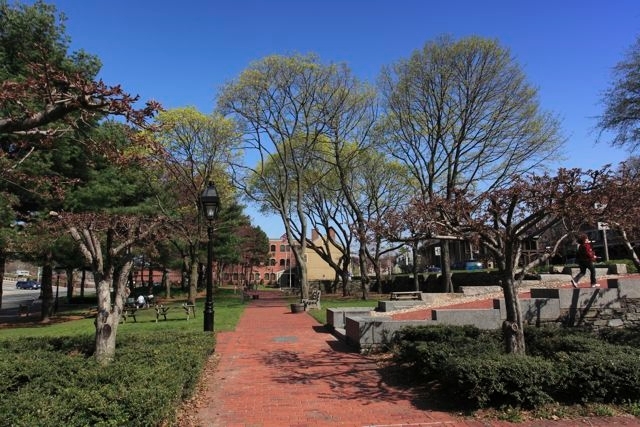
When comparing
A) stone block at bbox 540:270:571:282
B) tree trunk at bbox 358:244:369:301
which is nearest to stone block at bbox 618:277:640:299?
stone block at bbox 540:270:571:282

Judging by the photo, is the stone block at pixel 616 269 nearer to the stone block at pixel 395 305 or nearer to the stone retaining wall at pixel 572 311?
the stone retaining wall at pixel 572 311

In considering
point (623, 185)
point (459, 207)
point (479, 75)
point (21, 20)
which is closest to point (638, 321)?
point (623, 185)

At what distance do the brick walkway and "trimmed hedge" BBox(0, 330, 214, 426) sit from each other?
640 millimetres

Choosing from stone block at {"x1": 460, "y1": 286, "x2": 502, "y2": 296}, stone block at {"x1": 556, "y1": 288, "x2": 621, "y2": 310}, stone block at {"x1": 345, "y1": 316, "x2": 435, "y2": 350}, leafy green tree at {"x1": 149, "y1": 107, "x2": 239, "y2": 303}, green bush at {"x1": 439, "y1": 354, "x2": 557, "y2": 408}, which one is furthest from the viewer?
leafy green tree at {"x1": 149, "y1": 107, "x2": 239, "y2": 303}

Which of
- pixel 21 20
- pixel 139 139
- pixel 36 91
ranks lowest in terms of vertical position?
pixel 139 139

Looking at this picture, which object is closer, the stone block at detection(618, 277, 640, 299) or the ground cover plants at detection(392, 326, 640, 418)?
the ground cover plants at detection(392, 326, 640, 418)

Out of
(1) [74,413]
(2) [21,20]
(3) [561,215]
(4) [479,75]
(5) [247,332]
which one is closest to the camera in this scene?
(1) [74,413]

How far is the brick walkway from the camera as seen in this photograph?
6.30m

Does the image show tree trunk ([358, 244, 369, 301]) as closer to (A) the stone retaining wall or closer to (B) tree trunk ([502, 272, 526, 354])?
(A) the stone retaining wall

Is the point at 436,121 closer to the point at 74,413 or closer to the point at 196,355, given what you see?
the point at 196,355

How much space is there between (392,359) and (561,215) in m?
4.51

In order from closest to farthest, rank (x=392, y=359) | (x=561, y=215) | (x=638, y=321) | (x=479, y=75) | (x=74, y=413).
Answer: (x=74, y=413)
(x=561, y=215)
(x=392, y=359)
(x=638, y=321)
(x=479, y=75)

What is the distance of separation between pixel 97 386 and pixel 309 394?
315cm

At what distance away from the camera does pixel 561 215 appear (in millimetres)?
7672
